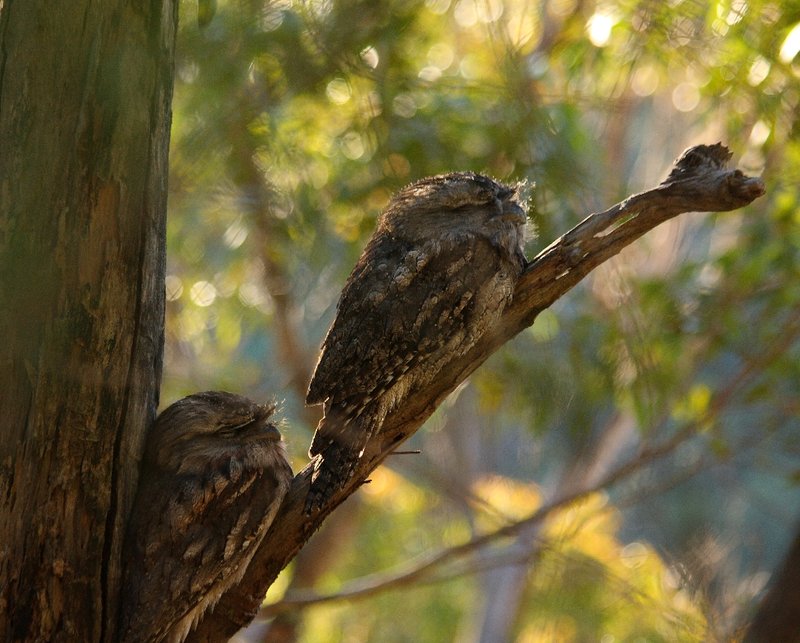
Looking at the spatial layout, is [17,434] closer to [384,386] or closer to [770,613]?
[384,386]

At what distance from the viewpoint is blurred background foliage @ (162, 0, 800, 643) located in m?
4.46

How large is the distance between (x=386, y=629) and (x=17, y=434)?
9.59 m

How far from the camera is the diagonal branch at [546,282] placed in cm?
270

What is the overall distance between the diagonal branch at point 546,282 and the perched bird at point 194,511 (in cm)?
4

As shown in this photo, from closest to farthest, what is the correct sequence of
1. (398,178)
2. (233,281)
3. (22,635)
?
(22,635)
(398,178)
(233,281)

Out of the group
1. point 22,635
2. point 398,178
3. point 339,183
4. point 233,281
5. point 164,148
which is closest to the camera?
point 22,635

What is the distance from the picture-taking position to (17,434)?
2.37 metres

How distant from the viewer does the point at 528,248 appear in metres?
5.57

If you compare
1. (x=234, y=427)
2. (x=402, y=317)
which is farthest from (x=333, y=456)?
(x=402, y=317)

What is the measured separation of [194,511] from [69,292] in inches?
27.7

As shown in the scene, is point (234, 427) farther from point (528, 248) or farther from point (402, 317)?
point (528, 248)

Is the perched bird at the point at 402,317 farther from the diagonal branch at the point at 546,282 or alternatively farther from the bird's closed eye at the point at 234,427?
the bird's closed eye at the point at 234,427

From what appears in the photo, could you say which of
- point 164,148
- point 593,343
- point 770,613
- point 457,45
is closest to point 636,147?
point 457,45

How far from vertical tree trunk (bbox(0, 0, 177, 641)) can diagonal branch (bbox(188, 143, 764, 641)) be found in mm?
415
